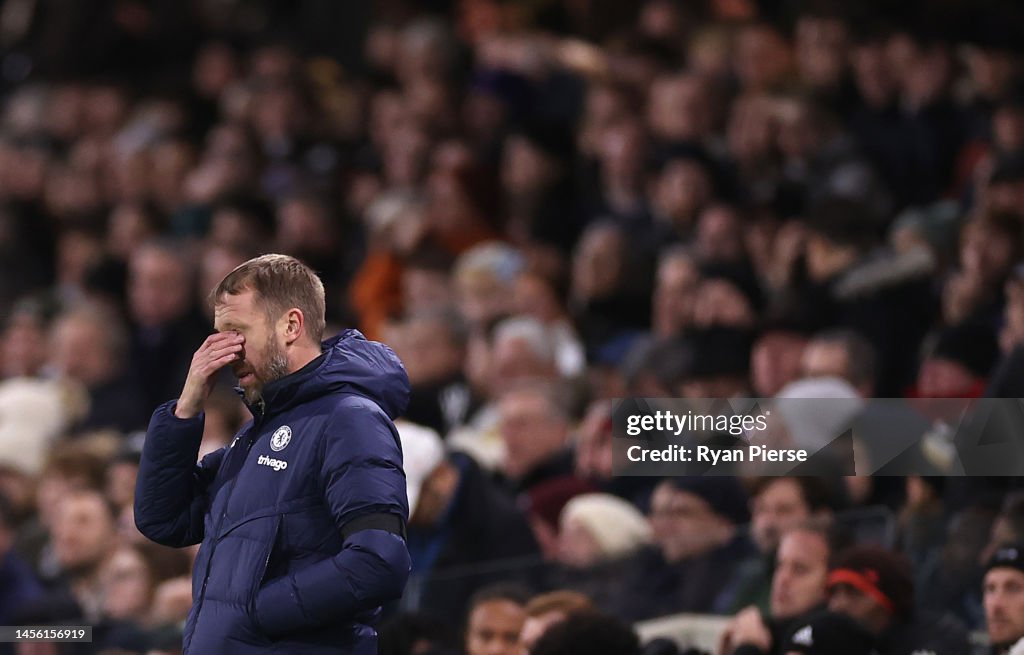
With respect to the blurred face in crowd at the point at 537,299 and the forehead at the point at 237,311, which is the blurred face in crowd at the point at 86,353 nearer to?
the blurred face in crowd at the point at 537,299

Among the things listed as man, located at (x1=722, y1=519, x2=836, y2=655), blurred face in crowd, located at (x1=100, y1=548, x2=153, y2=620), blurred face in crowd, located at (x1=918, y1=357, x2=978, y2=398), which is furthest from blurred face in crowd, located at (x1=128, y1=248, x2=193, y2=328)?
man, located at (x1=722, y1=519, x2=836, y2=655)

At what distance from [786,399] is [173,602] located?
2.34 meters

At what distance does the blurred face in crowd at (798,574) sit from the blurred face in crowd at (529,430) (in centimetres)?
187

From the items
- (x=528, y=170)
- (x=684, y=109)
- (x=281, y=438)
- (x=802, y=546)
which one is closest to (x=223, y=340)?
(x=281, y=438)

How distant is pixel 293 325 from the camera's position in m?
3.51

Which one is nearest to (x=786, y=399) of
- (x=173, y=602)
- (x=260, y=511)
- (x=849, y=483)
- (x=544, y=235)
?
(x=849, y=483)

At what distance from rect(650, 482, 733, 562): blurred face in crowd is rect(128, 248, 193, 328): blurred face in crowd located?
4.77m

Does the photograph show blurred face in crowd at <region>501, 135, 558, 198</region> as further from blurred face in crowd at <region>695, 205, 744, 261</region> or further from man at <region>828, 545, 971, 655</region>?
man at <region>828, 545, 971, 655</region>

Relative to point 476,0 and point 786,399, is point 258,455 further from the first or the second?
point 476,0

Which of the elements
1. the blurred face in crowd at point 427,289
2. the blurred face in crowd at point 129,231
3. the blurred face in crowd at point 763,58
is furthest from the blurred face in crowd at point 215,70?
the blurred face in crowd at point 763,58

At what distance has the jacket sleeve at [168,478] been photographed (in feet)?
11.8

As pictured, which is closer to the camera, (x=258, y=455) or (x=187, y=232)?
(x=258, y=455)

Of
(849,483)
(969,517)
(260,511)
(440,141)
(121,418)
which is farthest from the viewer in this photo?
(440,141)

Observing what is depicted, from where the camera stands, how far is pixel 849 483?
5.76m
